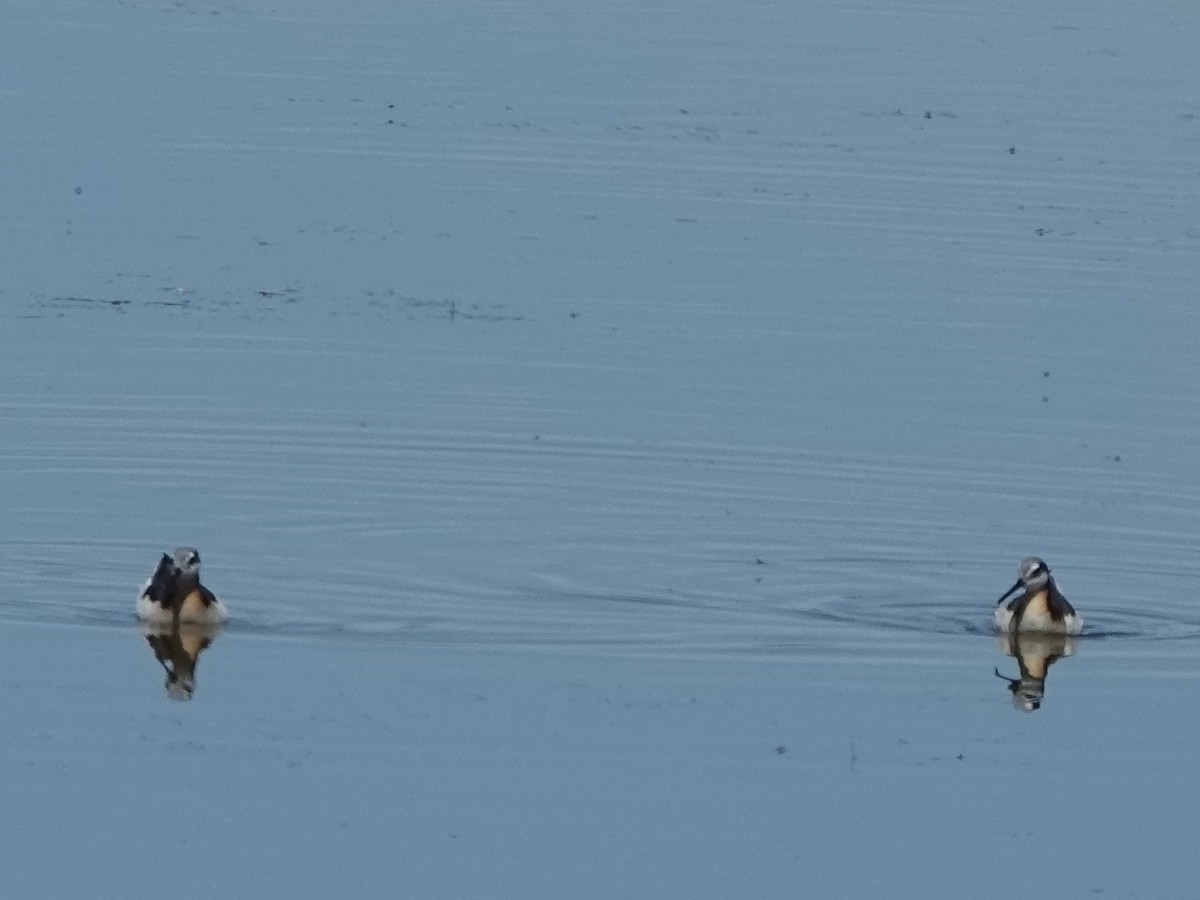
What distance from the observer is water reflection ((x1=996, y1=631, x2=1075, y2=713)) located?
16.5 m

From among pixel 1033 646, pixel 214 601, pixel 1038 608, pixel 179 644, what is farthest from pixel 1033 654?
pixel 179 644

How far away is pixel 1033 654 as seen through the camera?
17016 mm

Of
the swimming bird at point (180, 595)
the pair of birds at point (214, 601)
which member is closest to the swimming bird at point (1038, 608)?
the pair of birds at point (214, 601)

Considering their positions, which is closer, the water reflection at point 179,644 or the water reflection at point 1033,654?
the water reflection at point 179,644

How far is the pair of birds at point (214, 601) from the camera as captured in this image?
16562 millimetres

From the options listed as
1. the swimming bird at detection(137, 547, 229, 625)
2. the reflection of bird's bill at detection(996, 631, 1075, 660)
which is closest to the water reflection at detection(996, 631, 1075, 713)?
the reflection of bird's bill at detection(996, 631, 1075, 660)

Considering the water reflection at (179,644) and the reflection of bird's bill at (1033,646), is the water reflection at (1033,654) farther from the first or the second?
the water reflection at (179,644)

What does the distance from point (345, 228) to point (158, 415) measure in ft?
20.6

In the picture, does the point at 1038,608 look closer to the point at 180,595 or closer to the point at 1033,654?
the point at 1033,654

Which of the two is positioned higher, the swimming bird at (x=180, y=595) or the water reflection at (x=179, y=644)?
the swimming bird at (x=180, y=595)

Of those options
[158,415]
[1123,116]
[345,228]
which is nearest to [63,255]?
[345,228]

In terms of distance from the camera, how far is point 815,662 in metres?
16.5

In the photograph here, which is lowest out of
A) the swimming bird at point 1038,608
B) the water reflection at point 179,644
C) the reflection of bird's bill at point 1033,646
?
the water reflection at point 179,644

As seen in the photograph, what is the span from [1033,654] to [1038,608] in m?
0.27
